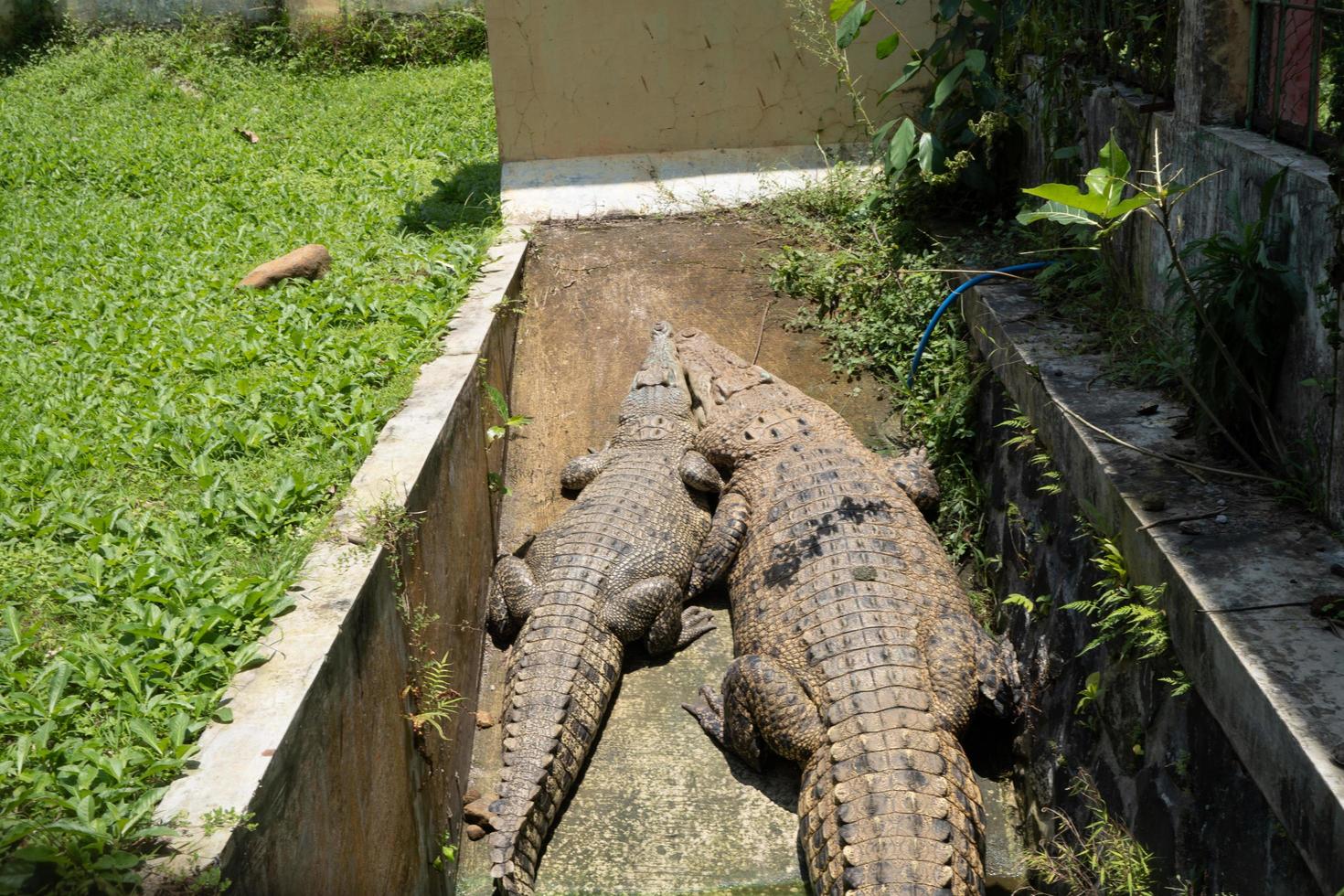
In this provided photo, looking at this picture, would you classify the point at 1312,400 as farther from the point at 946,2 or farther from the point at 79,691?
the point at 946,2

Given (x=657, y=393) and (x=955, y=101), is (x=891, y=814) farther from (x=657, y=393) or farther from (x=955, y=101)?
(x=955, y=101)

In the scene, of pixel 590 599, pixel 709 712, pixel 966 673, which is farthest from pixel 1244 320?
pixel 590 599

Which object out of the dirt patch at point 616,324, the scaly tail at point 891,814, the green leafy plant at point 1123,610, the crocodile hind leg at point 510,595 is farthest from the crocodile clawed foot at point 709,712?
the green leafy plant at point 1123,610

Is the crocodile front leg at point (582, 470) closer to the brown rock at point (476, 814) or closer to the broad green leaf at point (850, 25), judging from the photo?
the brown rock at point (476, 814)

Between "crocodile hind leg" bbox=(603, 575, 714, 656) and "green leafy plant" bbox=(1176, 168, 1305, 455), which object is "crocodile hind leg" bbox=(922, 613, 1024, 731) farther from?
"green leafy plant" bbox=(1176, 168, 1305, 455)

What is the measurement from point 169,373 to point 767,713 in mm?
3164

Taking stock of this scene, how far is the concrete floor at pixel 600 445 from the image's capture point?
4.35 metres

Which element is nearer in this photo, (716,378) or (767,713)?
(767,713)

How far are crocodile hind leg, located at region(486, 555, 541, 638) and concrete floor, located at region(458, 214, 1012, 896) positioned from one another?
0.56ft

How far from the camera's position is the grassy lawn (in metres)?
2.77

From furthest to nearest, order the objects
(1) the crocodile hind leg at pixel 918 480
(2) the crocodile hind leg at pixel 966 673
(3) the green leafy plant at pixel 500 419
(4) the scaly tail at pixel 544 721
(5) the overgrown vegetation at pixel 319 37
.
→ (5) the overgrown vegetation at pixel 319 37 → (3) the green leafy plant at pixel 500 419 → (1) the crocodile hind leg at pixel 918 480 → (2) the crocodile hind leg at pixel 966 673 → (4) the scaly tail at pixel 544 721

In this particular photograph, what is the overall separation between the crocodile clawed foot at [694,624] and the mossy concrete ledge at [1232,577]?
6.21ft

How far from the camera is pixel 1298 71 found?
146 inches

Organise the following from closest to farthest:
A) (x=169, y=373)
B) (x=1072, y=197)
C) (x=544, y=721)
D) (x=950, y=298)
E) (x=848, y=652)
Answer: (x=1072, y=197) < (x=848, y=652) < (x=544, y=721) < (x=169, y=373) < (x=950, y=298)
